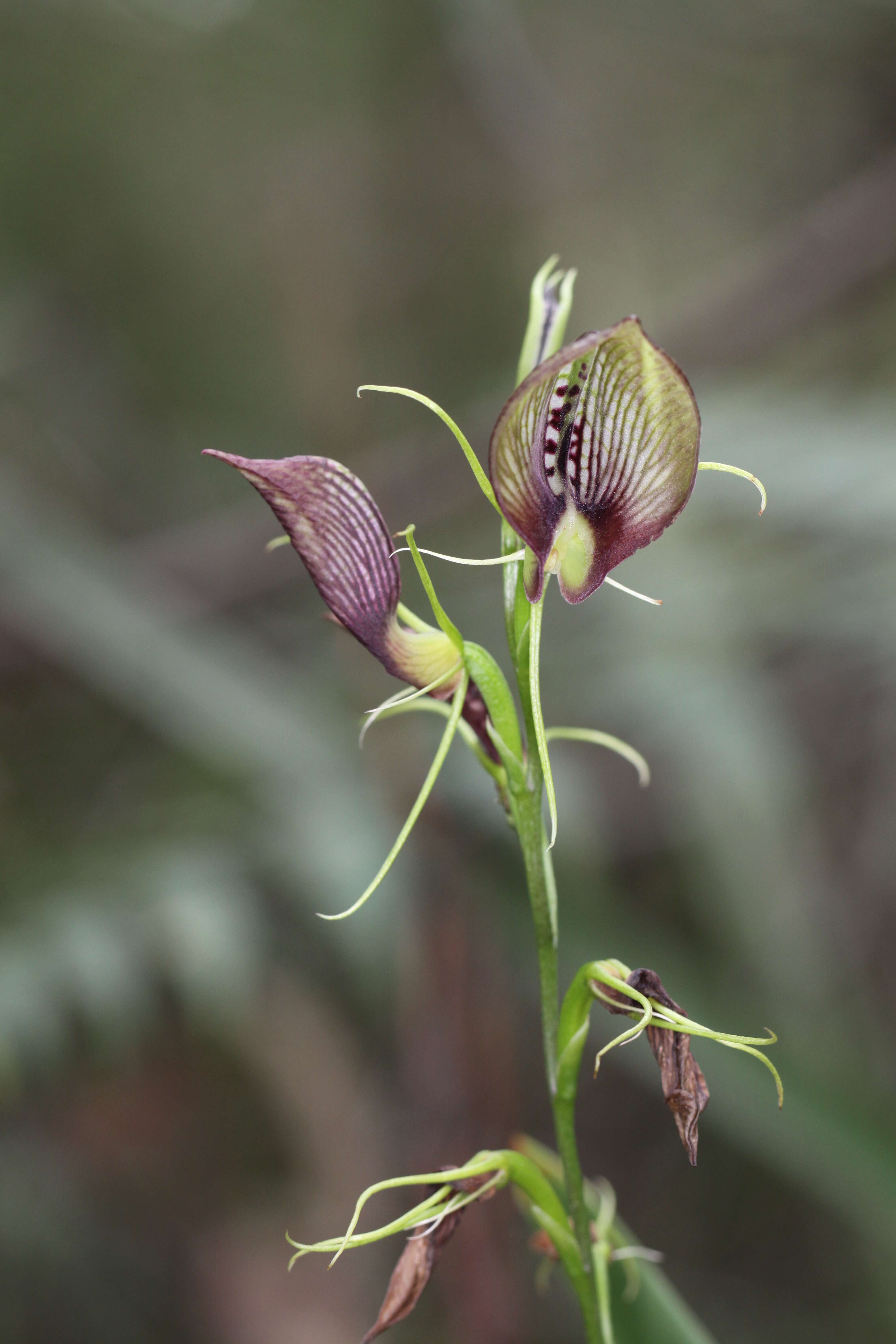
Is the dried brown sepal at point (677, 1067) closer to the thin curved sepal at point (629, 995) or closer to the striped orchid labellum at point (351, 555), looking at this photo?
the thin curved sepal at point (629, 995)

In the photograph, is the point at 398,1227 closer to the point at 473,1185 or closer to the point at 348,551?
the point at 473,1185

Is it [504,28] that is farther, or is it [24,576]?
[504,28]

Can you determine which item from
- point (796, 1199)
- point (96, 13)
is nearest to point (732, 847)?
point (796, 1199)

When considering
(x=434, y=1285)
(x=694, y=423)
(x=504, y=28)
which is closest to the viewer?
(x=694, y=423)

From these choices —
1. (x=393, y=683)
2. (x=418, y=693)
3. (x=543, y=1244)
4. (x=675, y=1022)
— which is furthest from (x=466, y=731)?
(x=393, y=683)

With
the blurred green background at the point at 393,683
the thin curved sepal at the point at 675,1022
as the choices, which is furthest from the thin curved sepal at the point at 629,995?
the blurred green background at the point at 393,683

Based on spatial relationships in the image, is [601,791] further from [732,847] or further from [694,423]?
[694,423]
